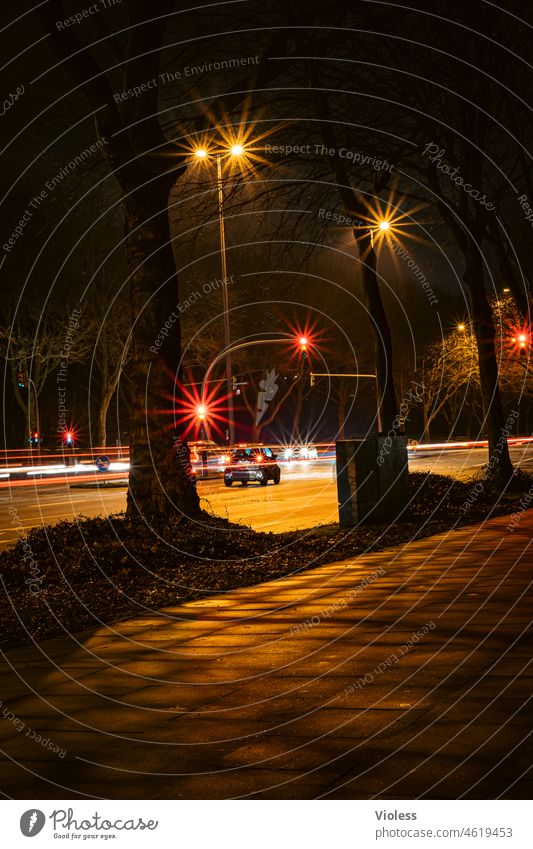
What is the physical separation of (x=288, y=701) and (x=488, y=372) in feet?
58.8

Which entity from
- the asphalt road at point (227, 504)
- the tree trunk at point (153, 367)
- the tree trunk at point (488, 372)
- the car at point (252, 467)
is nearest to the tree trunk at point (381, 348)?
the asphalt road at point (227, 504)

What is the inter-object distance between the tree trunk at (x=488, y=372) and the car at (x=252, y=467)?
1442 centimetres

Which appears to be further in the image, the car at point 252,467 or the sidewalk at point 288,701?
the car at point 252,467

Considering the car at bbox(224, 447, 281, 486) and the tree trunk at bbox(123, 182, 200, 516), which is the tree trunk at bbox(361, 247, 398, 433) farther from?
the car at bbox(224, 447, 281, 486)

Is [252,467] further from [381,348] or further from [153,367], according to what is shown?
[153,367]

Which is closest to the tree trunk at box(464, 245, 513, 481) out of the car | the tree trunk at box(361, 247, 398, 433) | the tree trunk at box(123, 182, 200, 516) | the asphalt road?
the tree trunk at box(361, 247, 398, 433)

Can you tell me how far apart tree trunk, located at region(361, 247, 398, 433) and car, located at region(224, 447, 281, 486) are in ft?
49.4

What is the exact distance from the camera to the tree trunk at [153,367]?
13.4 m

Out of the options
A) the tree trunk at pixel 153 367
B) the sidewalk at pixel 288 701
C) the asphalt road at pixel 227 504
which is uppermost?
the tree trunk at pixel 153 367

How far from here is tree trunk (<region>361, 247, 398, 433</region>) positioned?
20.4m

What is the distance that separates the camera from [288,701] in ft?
19.3

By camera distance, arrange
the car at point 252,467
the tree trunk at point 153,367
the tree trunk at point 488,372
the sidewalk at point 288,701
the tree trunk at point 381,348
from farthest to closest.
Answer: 1. the car at point 252,467
2. the tree trunk at point 488,372
3. the tree trunk at point 381,348
4. the tree trunk at point 153,367
5. the sidewalk at point 288,701

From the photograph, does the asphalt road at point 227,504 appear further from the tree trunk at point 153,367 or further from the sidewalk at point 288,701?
the sidewalk at point 288,701

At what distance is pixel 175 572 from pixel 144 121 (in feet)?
20.7
